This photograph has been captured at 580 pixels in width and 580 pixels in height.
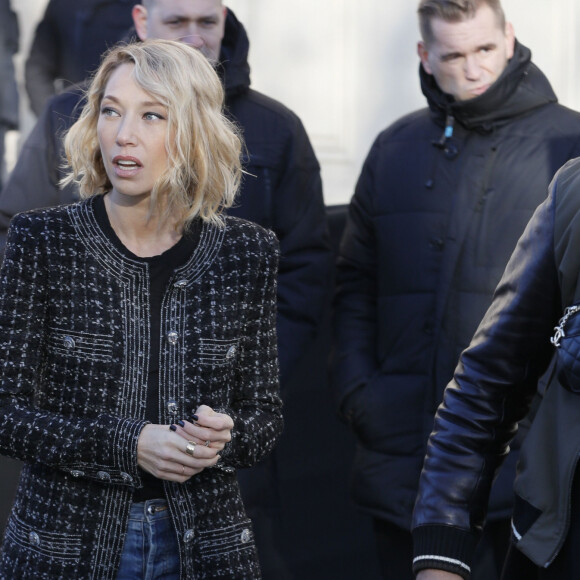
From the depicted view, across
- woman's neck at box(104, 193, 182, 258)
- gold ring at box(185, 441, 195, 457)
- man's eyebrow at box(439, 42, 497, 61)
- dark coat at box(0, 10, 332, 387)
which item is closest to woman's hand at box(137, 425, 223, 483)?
gold ring at box(185, 441, 195, 457)

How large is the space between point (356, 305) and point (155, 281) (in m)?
1.70

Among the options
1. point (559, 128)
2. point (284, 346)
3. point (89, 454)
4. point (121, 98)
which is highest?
point (121, 98)

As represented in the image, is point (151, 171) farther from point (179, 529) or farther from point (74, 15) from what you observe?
point (74, 15)

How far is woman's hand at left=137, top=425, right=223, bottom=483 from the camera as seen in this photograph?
255 centimetres

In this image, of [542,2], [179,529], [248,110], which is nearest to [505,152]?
[248,110]

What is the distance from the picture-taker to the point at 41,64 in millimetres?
4895

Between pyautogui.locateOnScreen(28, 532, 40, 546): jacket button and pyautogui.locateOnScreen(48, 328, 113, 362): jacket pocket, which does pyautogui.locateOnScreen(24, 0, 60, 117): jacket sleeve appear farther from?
pyautogui.locateOnScreen(28, 532, 40, 546): jacket button

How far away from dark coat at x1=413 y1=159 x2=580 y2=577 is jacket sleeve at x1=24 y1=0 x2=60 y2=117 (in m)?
2.86

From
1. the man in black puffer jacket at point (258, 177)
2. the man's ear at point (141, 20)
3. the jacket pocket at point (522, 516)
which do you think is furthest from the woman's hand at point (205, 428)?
the man's ear at point (141, 20)

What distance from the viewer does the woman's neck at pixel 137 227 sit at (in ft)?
9.28

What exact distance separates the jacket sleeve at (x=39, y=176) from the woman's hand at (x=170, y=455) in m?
1.81

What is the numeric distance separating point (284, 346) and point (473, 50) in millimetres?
1110

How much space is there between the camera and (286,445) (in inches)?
204

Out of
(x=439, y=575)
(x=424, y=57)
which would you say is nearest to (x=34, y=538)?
(x=439, y=575)
